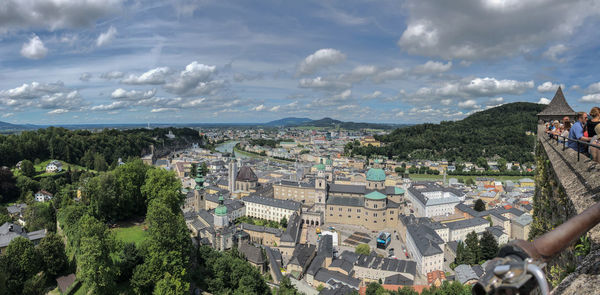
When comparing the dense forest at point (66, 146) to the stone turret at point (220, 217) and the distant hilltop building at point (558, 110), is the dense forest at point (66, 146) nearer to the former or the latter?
the stone turret at point (220, 217)

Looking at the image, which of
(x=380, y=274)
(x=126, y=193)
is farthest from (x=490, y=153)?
(x=126, y=193)

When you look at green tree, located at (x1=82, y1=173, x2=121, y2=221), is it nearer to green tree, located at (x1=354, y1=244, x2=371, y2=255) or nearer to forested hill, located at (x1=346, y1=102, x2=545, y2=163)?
green tree, located at (x1=354, y1=244, x2=371, y2=255)

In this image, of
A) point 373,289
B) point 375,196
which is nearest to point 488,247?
point 375,196

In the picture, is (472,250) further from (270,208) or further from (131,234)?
(131,234)

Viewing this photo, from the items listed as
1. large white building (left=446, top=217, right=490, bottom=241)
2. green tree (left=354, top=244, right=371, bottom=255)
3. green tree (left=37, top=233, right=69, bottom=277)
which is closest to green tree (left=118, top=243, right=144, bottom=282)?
green tree (left=37, top=233, right=69, bottom=277)

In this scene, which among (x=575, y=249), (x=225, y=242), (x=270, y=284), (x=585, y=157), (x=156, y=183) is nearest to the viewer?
(x=575, y=249)

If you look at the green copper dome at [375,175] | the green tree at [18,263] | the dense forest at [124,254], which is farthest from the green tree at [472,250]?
the green tree at [18,263]

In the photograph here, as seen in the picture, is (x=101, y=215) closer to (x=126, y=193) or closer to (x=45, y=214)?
(x=126, y=193)
